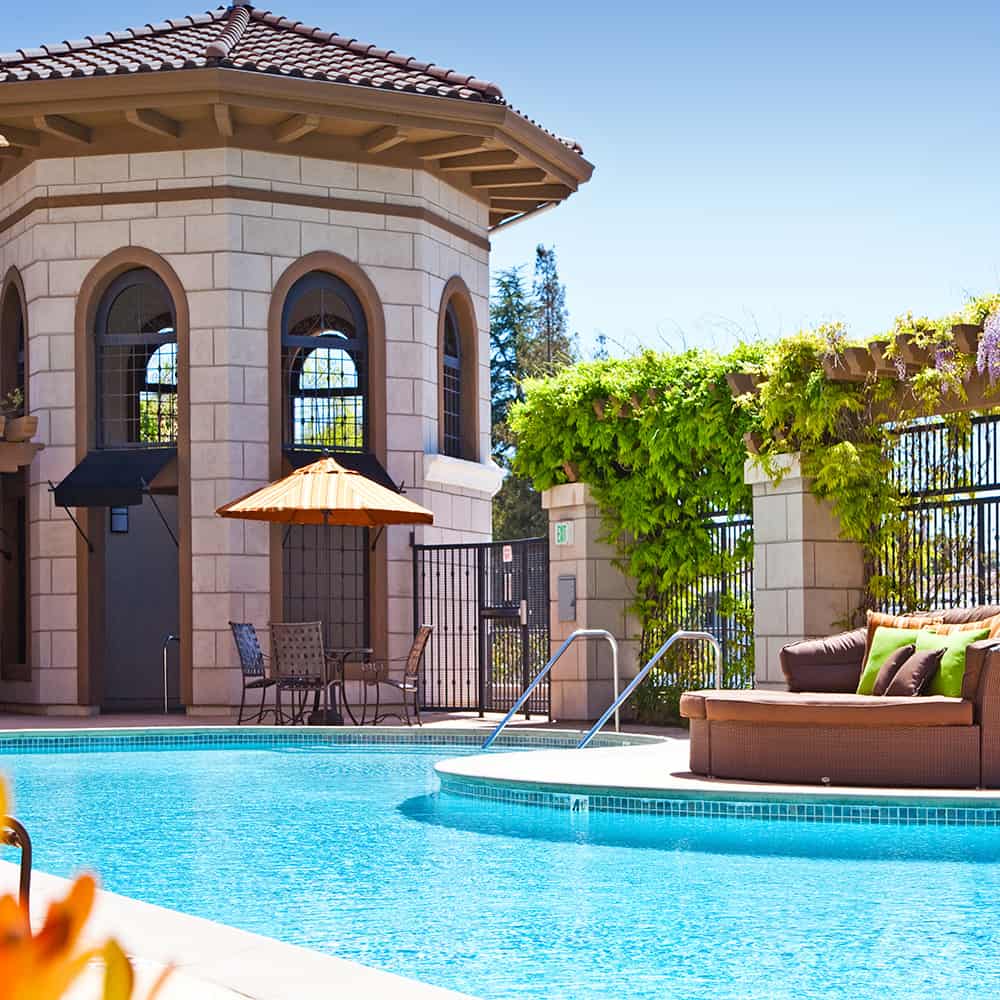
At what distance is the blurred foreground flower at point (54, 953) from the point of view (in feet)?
1.94

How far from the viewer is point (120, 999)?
617 mm

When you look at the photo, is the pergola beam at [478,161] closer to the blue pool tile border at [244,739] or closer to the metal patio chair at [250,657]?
the metal patio chair at [250,657]

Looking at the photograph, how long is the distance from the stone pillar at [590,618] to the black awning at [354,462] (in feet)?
8.32

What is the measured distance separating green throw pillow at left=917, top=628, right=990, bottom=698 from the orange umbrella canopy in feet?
21.5

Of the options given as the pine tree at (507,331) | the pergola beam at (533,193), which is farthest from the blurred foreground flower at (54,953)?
the pine tree at (507,331)

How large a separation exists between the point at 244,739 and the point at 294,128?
6.50m

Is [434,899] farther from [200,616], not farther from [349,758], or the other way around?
[200,616]

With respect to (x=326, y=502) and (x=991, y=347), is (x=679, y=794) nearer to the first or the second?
(x=991, y=347)

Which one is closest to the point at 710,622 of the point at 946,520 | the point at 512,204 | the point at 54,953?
the point at 946,520

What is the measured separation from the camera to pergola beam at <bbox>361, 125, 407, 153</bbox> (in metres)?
16.7

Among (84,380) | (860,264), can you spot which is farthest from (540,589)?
(860,264)

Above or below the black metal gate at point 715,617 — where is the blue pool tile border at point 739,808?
below

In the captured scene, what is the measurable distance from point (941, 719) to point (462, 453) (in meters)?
10.7

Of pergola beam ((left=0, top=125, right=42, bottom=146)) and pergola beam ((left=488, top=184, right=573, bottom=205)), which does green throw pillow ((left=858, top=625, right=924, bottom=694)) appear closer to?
pergola beam ((left=488, top=184, right=573, bottom=205))
